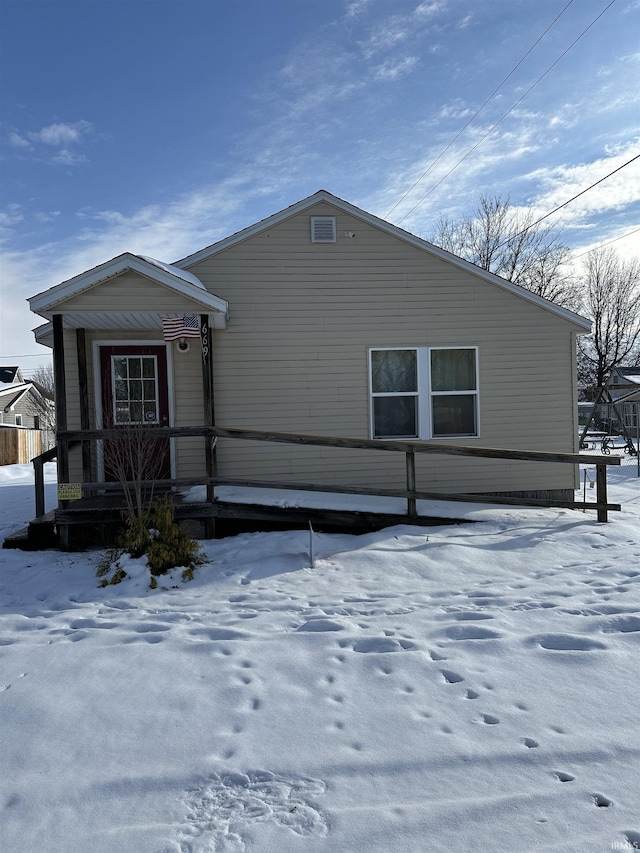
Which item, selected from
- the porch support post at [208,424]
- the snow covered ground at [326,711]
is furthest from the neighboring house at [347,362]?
the snow covered ground at [326,711]

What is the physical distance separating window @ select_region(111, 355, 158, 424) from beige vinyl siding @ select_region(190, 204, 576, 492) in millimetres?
1009

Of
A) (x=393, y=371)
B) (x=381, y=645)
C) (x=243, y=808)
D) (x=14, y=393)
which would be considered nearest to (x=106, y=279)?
(x=393, y=371)

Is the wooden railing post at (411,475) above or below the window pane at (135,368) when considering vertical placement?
below

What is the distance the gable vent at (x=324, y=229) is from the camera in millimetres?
9086

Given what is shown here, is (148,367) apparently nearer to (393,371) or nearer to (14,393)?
(393,371)

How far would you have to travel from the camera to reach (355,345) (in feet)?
30.0

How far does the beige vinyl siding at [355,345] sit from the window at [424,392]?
0.55 feet

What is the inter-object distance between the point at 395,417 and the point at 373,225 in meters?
3.03

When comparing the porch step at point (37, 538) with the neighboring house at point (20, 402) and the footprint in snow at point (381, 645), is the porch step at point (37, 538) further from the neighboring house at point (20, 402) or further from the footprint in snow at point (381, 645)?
the neighboring house at point (20, 402)

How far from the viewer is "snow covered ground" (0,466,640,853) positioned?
2457 millimetres

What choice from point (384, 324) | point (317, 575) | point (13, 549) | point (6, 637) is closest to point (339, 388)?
point (384, 324)

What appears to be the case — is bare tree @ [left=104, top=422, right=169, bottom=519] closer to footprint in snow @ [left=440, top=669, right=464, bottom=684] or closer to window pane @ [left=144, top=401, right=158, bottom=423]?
window pane @ [left=144, top=401, right=158, bottom=423]

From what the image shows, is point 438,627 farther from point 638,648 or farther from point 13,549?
point 13,549

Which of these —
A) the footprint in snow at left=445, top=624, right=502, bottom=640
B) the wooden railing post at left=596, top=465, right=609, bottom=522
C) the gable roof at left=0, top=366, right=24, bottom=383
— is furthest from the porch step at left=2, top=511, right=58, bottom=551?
the gable roof at left=0, top=366, right=24, bottom=383
